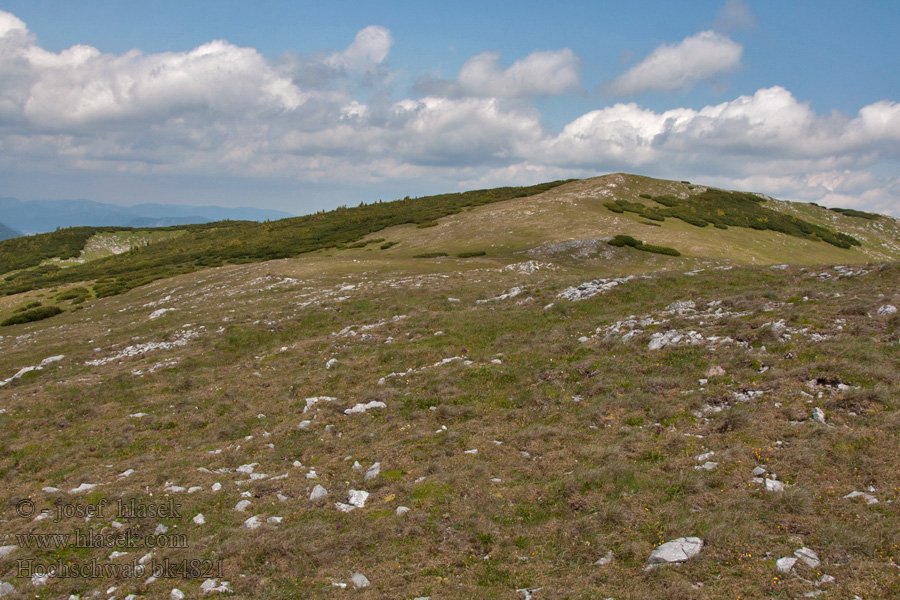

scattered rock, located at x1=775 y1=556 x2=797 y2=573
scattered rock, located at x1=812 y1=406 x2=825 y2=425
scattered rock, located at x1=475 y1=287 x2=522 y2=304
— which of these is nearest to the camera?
scattered rock, located at x1=775 y1=556 x2=797 y2=573

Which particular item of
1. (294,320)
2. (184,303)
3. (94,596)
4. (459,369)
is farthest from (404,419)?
(184,303)

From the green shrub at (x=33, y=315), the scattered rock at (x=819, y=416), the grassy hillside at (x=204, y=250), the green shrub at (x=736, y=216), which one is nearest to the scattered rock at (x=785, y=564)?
the scattered rock at (x=819, y=416)

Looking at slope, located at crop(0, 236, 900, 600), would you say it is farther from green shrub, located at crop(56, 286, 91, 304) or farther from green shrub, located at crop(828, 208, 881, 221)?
green shrub, located at crop(828, 208, 881, 221)

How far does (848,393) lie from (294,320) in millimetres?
27372

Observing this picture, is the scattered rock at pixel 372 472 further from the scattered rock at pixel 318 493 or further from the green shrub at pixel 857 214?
the green shrub at pixel 857 214

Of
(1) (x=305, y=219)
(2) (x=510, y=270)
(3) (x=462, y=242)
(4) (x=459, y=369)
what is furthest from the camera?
(1) (x=305, y=219)

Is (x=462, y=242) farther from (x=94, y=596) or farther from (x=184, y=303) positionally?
(x=94, y=596)

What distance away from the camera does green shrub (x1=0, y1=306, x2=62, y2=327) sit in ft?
158

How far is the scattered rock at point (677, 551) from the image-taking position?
27.1 feet

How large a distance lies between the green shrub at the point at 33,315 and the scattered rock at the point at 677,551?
6226cm

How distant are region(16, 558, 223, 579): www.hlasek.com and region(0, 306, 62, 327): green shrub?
172 ft

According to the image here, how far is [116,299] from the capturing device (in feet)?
171

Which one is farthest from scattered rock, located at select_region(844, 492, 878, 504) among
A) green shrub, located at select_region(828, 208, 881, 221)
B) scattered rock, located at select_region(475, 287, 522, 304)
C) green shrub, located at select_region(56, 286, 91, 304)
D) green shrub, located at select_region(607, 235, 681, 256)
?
green shrub, located at select_region(828, 208, 881, 221)

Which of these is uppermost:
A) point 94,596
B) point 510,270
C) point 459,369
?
point 510,270
